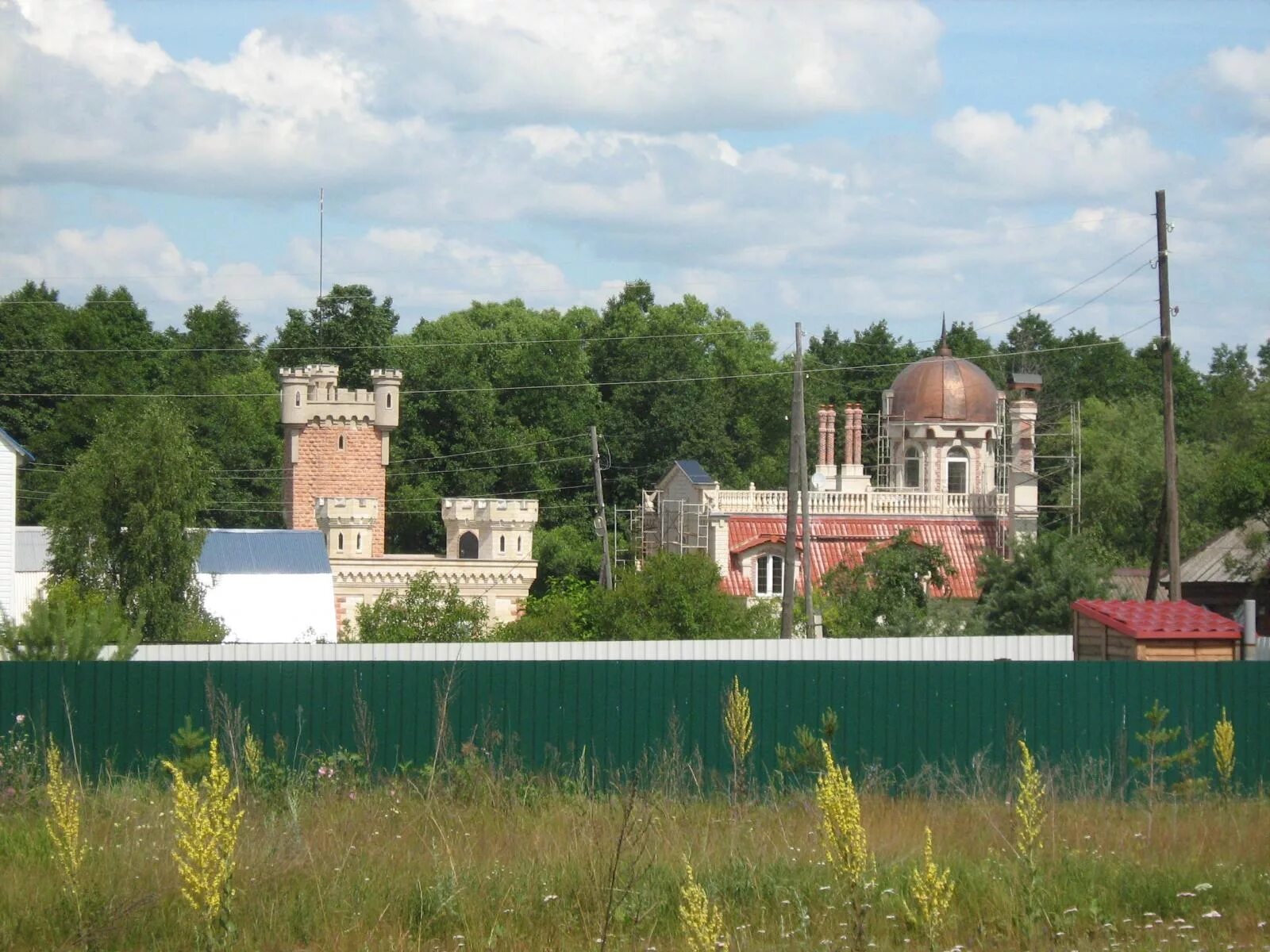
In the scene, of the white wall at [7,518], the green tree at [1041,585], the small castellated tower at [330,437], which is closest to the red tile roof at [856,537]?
the green tree at [1041,585]

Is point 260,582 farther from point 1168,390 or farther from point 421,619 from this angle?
point 1168,390

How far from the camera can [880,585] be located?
134ft

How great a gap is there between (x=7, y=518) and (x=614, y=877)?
27941mm

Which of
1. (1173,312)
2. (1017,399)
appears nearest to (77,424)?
(1017,399)

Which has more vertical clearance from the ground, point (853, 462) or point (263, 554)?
point (853, 462)

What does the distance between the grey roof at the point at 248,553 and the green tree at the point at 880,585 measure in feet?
43.8

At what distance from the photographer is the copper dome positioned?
55.5m

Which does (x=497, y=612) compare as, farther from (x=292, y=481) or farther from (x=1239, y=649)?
(x=1239, y=649)

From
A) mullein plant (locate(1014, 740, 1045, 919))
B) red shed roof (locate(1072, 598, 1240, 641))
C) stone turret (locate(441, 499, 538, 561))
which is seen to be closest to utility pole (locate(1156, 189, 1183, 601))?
red shed roof (locate(1072, 598, 1240, 641))

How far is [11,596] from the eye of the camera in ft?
108

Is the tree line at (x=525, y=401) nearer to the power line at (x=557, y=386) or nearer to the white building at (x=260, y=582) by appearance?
the power line at (x=557, y=386)

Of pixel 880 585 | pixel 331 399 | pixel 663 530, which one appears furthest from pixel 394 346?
pixel 880 585

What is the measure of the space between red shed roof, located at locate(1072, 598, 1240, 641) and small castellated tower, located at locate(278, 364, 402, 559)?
44.8 meters

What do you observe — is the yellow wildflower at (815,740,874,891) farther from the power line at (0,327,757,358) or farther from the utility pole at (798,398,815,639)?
the power line at (0,327,757,358)
